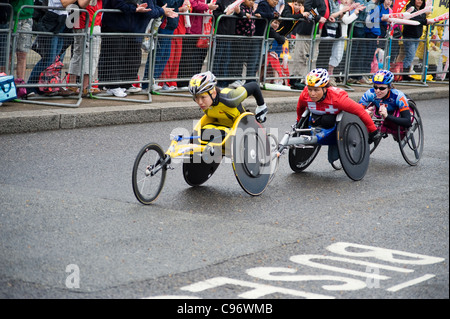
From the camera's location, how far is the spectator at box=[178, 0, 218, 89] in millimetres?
13828

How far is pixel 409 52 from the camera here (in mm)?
18953

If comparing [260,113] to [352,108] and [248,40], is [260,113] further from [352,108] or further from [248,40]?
[248,40]

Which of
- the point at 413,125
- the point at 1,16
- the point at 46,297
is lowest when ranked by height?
the point at 46,297

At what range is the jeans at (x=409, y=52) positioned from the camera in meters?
18.8

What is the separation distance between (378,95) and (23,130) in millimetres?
4799

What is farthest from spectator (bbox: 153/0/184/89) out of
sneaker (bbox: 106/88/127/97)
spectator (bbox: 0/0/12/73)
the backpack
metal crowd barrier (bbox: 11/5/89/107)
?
spectator (bbox: 0/0/12/73)

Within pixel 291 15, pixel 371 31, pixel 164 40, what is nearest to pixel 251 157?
pixel 164 40

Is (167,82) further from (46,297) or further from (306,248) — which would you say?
(46,297)

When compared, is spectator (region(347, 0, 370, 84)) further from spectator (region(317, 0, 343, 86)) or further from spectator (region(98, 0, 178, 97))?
spectator (region(98, 0, 178, 97))

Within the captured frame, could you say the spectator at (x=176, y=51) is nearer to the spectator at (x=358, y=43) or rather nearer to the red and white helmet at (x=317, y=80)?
the spectator at (x=358, y=43)

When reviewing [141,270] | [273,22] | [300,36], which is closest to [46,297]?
[141,270]

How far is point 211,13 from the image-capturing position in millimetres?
14352

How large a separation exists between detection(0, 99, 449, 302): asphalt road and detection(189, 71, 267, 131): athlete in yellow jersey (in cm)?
73

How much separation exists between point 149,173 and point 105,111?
4785mm
